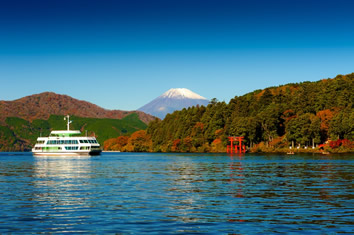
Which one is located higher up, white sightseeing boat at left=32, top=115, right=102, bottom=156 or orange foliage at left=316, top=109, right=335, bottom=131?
orange foliage at left=316, top=109, right=335, bottom=131

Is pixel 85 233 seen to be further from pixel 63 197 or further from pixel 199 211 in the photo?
pixel 63 197

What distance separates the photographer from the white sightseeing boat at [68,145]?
167 m

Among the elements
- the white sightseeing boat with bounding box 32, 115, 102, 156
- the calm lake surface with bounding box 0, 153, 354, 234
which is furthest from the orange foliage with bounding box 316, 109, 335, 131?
the calm lake surface with bounding box 0, 153, 354, 234

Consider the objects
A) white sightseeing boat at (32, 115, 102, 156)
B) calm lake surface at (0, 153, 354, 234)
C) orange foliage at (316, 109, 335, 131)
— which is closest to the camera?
calm lake surface at (0, 153, 354, 234)

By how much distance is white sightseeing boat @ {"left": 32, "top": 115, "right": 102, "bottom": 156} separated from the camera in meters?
167

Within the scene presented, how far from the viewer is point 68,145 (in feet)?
554

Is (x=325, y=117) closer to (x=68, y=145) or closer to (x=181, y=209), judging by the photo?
(x=68, y=145)

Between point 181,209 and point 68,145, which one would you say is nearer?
point 181,209

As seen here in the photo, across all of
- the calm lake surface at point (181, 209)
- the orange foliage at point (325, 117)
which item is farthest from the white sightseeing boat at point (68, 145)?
the calm lake surface at point (181, 209)

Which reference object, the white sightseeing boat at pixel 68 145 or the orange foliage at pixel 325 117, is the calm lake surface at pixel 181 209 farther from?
the orange foliage at pixel 325 117

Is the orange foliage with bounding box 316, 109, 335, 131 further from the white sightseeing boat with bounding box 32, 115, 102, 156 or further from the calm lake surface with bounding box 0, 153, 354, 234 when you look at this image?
the calm lake surface with bounding box 0, 153, 354, 234

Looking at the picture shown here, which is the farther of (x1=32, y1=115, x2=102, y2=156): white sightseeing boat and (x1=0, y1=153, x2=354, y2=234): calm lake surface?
(x1=32, y1=115, x2=102, y2=156): white sightseeing boat

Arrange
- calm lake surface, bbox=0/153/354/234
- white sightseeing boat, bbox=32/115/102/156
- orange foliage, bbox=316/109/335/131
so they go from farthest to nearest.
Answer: orange foliage, bbox=316/109/335/131, white sightseeing boat, bbox=32/115/102/156, calm lake surface, bbox=0/153/354/234

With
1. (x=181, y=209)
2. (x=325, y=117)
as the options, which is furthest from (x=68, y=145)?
(x=181, y=209)
